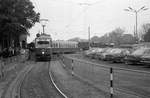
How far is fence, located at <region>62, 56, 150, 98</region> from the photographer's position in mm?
9438

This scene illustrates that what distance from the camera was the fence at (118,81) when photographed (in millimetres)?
9438

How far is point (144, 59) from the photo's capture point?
2155 centimetres

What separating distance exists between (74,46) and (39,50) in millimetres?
36968

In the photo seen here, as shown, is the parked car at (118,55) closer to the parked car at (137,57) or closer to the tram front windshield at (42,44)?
the parked car at (137,57)

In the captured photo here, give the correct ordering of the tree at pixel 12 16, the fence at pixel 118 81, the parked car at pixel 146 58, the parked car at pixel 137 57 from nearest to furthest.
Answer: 1. the fence at pixel 118 81
2. the parked car at pixel 146 58
3. the parked car at pixel 137 57
4. the tree at pixel 12 16

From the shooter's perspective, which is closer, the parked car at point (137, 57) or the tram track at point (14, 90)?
the tram track at point (14, 90)

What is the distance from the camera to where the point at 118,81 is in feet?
41.6

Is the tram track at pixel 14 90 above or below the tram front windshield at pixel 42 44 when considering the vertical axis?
below

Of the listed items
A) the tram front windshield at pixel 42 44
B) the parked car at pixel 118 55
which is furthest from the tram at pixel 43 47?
the parked car at pixel 118 55

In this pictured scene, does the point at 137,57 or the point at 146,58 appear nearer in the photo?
the point at 146,58

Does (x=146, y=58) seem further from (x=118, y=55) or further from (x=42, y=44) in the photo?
(x=42, y=44)

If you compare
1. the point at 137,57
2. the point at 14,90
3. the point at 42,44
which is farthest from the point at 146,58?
the point at 42,44

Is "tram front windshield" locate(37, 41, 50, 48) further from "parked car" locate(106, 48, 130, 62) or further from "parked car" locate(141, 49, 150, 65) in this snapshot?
"parked car" locate(141, 49, 150, 65)

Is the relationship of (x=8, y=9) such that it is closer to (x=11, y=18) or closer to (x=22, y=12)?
(x=11, y=18)
